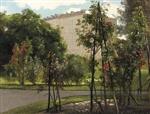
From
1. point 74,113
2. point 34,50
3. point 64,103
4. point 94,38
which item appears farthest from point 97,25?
point 34,50

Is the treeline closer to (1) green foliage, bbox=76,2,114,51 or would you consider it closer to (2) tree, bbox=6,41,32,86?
(1) green foliage, bbox=76,2,114,51

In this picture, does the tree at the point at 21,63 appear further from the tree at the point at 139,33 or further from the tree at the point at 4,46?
the tree at the point at 139,33

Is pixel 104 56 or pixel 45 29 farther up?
pixel 45 29

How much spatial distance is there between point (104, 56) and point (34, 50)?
3012 centimetres

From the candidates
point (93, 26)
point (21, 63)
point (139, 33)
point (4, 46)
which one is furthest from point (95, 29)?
point (4, 46)

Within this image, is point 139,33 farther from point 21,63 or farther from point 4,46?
point 4,46

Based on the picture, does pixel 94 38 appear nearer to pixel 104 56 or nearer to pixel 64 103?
pixel 104 56

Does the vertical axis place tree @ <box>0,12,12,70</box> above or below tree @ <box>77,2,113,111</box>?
above

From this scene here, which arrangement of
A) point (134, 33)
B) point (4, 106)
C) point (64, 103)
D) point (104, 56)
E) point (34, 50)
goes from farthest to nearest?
point (34, 50) < point (4, 106) < point (64, 103) < point (134, 33) < point (104, 56)

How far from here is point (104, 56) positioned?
13.5 meters

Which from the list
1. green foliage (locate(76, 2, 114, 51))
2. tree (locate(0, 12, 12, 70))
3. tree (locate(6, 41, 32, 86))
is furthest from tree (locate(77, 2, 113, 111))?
tree (locate(0, 12, 12, 70))

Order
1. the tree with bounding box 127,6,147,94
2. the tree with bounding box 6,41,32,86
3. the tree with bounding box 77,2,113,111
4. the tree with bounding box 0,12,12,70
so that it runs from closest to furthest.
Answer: the tree with bounding box 77,2,113,111 → the tree with bounding box 127,6,147,94 → the tree with bounding box 6,41,32,86 → the tree with bounding box 0,12,12,70

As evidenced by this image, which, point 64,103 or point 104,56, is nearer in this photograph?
point 104,56

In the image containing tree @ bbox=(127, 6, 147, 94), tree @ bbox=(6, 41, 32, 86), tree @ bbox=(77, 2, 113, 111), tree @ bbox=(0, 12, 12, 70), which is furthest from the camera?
tree @ bbox=(0, 12, 12, 70)
